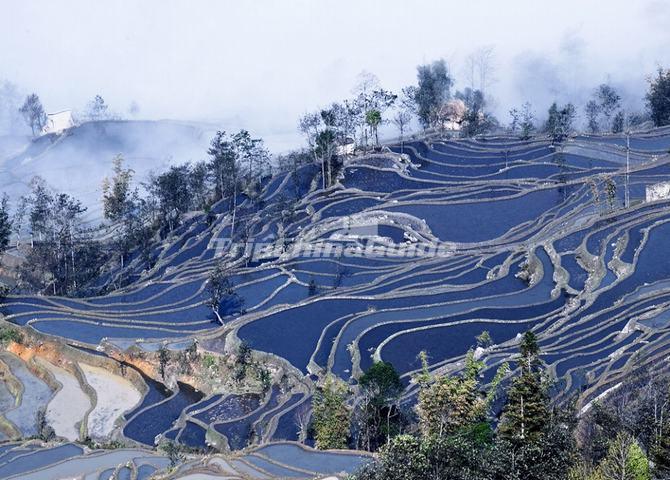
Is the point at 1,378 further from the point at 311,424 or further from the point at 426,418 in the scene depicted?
the point at 426,418

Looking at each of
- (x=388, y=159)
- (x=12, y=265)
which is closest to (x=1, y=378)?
(x=12, y=265)

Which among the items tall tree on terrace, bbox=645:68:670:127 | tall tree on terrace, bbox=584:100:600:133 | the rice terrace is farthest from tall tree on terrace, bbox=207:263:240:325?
tall tree on terrace, bbox=584:100:600:133

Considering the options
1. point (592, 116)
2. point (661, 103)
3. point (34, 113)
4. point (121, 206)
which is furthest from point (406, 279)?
point (34, 113)

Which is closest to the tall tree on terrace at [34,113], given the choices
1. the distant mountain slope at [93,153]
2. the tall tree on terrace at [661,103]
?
the distant mountain slope at [93,153]

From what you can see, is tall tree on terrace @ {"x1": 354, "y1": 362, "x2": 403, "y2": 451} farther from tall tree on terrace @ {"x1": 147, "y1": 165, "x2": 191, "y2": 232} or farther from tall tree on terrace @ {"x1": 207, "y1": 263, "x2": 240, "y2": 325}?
tall tree on terrace @ {"x1": 147, "y1": 165, "x2": 191, "y2": 232}

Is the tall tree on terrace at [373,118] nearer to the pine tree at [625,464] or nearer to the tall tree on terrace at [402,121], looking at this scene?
the tall tree on terrace at [402,121]
